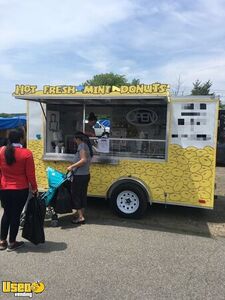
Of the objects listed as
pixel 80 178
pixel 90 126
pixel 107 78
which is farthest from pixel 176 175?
pixel 107 78

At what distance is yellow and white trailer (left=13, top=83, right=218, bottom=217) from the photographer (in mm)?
6371

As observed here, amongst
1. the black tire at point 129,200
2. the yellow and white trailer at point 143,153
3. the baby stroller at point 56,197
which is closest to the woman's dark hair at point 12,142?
the baby stroller at point 56,197

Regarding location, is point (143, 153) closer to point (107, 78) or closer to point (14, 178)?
point (14, 178)

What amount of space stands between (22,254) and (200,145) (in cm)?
351

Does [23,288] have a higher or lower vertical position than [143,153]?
lower

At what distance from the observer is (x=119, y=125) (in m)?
9.01

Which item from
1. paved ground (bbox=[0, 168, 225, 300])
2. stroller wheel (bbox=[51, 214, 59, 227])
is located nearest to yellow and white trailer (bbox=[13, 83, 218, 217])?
paved ground (bbox=[0, 168, 225, 300])

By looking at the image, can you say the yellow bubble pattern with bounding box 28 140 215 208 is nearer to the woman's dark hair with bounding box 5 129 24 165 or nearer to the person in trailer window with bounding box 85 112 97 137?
the person in trailer window with bounding box 85 112 97 137

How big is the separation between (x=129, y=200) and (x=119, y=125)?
2708 millimetres

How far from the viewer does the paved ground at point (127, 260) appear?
395cm

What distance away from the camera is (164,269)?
4.52m

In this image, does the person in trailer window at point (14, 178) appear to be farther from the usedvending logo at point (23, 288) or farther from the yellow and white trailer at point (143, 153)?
the yellow and white trailer at point (143, 153)

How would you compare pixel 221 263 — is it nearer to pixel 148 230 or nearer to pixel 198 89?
pixel 148 230

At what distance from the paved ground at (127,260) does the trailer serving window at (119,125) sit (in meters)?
1.40
